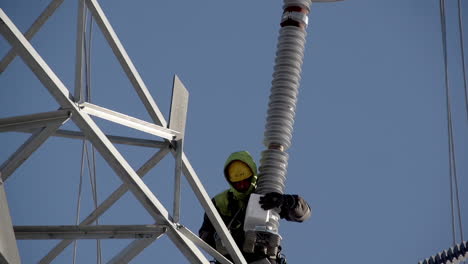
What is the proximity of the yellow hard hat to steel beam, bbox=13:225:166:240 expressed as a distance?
4.09 metres

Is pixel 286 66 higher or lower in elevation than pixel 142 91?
higher

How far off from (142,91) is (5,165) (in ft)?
7.76

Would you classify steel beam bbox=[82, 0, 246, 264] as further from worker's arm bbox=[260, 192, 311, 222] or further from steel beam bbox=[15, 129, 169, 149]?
worker's arm bbox=[260, 192, 311, 222]

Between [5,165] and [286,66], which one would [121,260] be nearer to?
[5,165]

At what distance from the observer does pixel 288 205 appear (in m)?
18.9

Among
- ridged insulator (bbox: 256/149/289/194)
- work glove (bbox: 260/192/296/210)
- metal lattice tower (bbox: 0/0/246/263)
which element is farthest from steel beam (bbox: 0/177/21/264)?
ridged insulator (bbox: 256/149/289/194)

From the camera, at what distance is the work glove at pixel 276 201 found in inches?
737

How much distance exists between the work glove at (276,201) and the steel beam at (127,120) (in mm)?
3371

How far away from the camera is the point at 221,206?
1958 cm

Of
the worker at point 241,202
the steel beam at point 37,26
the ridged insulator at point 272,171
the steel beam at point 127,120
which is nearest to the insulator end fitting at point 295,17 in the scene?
the ridged insulator at point 272,171

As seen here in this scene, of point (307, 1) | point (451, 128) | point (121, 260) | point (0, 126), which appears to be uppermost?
point (307, 1)

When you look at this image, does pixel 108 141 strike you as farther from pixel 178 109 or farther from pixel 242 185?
pixel 242 185

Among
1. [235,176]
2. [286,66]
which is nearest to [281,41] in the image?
[286,66]

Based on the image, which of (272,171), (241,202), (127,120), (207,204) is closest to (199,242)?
(207,204)
